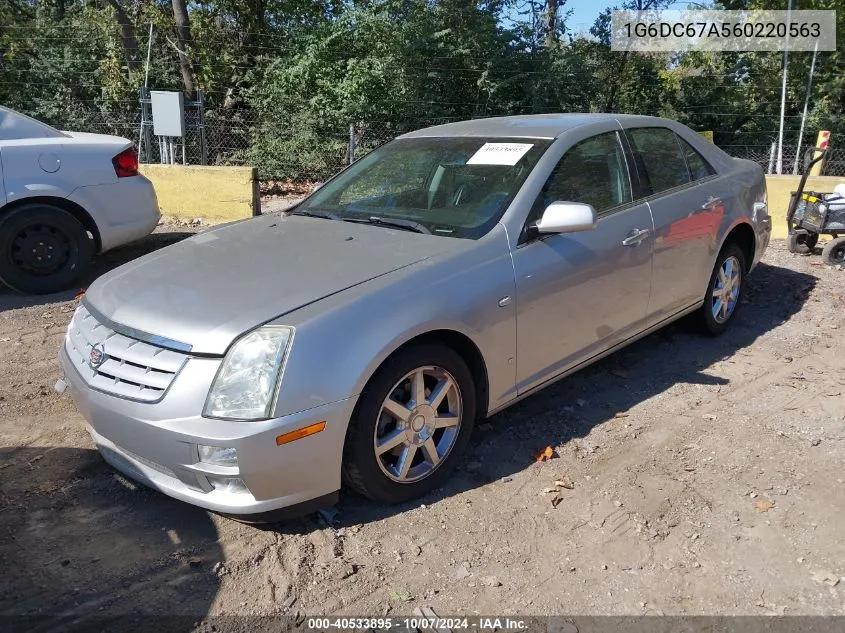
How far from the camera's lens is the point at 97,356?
302cm

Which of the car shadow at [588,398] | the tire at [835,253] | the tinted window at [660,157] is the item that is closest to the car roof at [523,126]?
the tinted window at [660,157]

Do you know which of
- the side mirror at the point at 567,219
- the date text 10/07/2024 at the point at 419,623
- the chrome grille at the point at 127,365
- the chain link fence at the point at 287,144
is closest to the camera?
the date text 10/07/2024 at the point at 419,623

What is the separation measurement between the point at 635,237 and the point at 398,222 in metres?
1.39

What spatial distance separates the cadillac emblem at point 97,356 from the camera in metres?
2.99

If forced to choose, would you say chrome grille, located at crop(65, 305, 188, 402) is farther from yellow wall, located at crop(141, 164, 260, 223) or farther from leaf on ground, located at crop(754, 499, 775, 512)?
yellow wall, located at crop(141, 164, 260, 223)

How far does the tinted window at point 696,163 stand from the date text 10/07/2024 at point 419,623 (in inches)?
135

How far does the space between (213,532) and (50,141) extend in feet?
15.3

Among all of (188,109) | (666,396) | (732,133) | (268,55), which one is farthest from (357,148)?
(666,396)

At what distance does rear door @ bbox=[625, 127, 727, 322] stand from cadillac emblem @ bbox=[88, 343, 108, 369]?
3.05 m

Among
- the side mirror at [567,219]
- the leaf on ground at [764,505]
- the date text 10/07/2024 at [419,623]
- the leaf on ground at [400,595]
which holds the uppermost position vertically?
the side mirror at [567,219]

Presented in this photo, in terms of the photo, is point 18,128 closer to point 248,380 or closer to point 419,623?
A: point 248,380

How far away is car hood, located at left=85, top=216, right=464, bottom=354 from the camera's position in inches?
112

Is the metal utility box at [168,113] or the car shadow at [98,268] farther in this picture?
the metal utility box at [168,113]

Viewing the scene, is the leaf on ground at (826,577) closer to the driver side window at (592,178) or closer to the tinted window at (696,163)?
the driver side window at (592,178)
